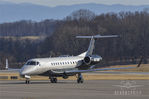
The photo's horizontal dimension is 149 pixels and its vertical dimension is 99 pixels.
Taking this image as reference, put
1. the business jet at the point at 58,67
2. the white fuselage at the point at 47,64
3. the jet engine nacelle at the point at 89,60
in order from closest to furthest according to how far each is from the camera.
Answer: the white fuselage at the point at 47,64 → the business jet at the point at 58,67 → the jet engine nacelle at the point at 89,60

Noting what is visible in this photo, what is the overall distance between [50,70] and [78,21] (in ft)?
341

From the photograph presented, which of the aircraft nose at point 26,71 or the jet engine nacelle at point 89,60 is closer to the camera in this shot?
the aircraft nose at point 26,71

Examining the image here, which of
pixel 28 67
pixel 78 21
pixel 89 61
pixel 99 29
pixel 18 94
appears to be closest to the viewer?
pixel 18 94

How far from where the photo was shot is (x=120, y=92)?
38.6 meters

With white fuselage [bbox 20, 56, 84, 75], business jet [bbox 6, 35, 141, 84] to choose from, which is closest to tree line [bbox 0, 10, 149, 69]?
business jet [bbox 6, 35, 141, 84]

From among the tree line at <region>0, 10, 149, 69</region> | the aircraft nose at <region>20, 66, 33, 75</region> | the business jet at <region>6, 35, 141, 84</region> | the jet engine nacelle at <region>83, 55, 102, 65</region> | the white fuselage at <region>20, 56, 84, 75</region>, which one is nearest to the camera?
the aircraft nose at <region>20, 66, 33, 75</region>

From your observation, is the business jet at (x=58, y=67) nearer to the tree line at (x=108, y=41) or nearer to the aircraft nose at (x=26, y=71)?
the aircraft nose at (x=26, y=71)

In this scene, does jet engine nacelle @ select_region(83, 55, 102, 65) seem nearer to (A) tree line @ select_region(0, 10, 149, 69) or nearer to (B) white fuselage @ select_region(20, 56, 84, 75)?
(B) white fuselage @ select_region(20, 56, 84, 75)

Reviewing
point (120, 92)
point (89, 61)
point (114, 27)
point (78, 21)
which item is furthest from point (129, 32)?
point (120, 92)

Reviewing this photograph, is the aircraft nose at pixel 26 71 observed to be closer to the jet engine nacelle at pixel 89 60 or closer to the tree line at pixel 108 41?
the jet engine nacelle at pixel 89 60

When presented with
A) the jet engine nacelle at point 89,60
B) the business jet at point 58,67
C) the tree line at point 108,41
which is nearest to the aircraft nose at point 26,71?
the business jet at point 58,67

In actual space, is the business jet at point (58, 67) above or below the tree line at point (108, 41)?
above

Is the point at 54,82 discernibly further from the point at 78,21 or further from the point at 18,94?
the point at 78,21

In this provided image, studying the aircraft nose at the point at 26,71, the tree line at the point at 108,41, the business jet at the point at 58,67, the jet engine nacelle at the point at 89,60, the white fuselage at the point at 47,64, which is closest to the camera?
the aircraft nose at the point at 26,71
